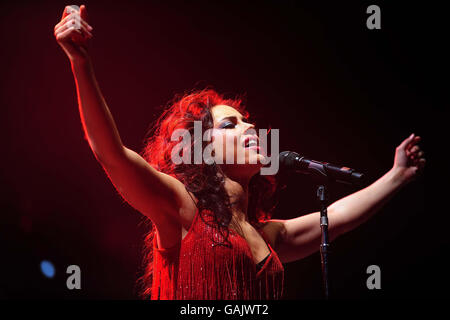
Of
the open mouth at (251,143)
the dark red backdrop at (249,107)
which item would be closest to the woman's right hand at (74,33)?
the open mouth at (251,143)

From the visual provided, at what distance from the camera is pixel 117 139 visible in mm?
1304

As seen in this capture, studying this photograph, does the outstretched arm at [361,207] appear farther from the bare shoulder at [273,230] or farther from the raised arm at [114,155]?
the raised arm at [114,155]

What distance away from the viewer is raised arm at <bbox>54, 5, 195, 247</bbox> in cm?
120

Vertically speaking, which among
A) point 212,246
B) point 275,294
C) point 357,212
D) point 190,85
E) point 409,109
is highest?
point 190,85

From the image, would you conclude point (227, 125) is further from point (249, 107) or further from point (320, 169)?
point (249, 107)

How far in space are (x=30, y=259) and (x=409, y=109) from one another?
2847 mm

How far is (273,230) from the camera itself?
206 centimetres

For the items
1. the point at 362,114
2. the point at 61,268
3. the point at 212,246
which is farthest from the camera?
the point at 362,114

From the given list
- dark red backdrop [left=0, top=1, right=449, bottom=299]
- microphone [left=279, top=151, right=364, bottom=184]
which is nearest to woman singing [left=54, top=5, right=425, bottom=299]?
microphone [left=279, top=151, right=364, bottom=184]

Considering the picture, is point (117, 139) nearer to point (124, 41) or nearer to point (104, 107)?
point (104, 107)

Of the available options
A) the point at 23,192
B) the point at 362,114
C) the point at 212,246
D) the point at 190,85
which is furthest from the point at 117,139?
A: the point at 362,114

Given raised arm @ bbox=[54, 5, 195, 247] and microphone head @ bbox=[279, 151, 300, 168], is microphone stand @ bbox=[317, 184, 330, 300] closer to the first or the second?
microphone head @ bbox=[279, 151, 300, 168]

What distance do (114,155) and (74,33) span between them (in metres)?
0.37

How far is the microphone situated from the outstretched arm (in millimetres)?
359
